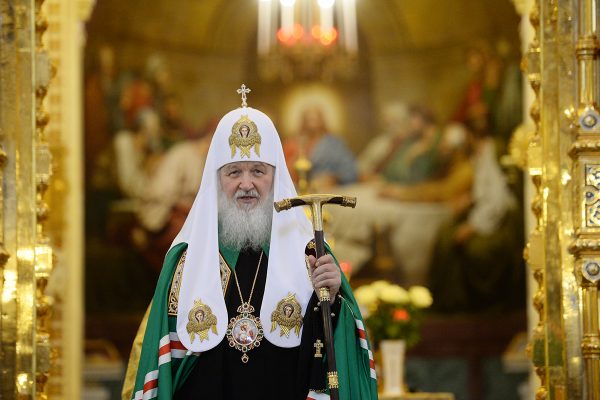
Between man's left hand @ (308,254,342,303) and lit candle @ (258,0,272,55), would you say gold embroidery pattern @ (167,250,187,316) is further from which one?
lit candle @ (258,0,272,55)

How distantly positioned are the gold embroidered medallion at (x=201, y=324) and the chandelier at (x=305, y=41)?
918 centimetres

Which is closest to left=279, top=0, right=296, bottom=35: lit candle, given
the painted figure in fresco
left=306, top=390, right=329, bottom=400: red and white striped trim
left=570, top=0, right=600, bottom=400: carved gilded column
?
the painted figure in fresco

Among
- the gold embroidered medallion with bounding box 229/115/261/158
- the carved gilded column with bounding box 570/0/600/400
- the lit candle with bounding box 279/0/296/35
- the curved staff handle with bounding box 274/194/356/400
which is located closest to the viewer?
the curved staff handle with bounding box 274/194/356/400

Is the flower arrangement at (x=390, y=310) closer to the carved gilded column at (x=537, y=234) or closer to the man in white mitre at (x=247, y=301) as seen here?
the carved gilded column at (x=537, y=234)

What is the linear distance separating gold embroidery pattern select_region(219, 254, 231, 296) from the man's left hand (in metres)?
0.54

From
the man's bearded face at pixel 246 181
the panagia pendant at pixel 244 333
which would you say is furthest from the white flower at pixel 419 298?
the panagia pendant at pixel 244 333

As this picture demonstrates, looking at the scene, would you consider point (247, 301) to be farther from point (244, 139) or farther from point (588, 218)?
point (588, 218)

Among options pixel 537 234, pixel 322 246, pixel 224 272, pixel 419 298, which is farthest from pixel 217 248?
pixel 419 298

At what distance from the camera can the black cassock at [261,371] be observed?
5527mm

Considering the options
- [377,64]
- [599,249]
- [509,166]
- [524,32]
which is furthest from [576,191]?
[377,64]

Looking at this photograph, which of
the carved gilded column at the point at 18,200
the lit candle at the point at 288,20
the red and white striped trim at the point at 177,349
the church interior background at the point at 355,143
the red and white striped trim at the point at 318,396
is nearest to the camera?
the red and white striped trim at the point at 318,396

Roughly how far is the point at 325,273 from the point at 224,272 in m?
0.66

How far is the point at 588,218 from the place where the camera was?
635 centimetres

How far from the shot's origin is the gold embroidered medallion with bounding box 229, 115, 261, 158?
577 centimetres
